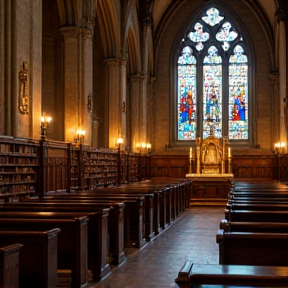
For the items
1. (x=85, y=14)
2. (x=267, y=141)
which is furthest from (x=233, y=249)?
(x=267, y=141)

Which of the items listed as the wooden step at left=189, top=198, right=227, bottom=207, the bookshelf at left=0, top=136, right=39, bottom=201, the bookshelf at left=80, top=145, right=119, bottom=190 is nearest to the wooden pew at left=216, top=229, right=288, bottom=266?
the bookshelf at left=0, top=136, right=39, bottom=201

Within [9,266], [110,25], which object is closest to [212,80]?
[110,25]

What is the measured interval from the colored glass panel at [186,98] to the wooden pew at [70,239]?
2550cm

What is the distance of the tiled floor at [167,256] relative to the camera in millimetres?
8016

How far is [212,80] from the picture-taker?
3281 cm

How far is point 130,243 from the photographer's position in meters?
11.7

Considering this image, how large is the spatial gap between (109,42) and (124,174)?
602 centimetres

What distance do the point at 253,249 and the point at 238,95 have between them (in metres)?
27.4

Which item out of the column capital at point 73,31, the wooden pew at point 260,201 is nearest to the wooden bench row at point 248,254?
the wooden pew at point 260,201

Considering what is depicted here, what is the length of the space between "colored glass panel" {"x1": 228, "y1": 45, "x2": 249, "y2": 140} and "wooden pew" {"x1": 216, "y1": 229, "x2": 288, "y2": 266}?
26.7 meters

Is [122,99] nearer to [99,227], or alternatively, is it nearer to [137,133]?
[137,133]

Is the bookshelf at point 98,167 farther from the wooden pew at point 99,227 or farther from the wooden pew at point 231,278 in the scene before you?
the wooden pew at point 231,278

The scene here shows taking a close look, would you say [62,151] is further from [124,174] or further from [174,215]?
[124,174]

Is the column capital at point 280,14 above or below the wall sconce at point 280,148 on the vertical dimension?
above
